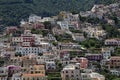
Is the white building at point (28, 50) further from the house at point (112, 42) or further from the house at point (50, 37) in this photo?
the house at point (112, 42)

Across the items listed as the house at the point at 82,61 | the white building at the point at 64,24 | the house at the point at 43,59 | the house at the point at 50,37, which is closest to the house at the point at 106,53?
the house at the point at 82,61

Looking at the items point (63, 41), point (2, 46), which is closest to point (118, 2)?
point (63, 41)

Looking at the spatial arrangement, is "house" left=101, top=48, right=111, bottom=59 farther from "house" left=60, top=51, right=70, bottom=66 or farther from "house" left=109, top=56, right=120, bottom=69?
"house" left=60, top=51, right=70, bottom=66

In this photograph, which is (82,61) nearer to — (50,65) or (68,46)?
(50,65)

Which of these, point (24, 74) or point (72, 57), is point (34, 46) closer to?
point (72, 57)

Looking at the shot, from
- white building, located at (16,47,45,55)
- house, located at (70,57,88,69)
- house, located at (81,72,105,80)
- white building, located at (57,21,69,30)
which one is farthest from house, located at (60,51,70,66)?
white building, located at (57,21,69,30)

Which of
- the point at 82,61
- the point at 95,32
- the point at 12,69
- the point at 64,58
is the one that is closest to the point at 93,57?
the point at 82,61
